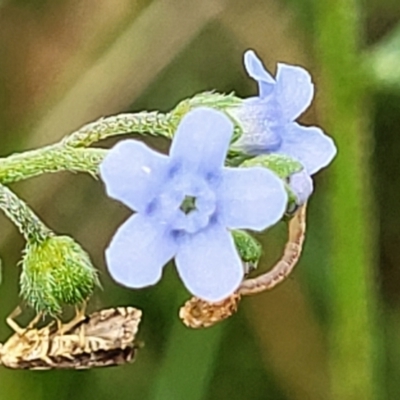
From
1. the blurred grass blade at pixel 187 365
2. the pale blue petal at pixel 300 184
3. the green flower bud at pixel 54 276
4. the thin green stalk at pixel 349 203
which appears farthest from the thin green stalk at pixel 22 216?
the blurred grass blade at pixel 187 365

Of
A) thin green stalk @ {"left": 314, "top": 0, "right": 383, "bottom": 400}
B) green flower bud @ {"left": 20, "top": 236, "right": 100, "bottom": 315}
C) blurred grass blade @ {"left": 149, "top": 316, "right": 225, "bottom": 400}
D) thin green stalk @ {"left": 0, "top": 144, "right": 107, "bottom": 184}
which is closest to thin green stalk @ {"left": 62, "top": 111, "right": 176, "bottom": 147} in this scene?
thin green stalk @ {"left": 0, "top": 144, "right": 107, "bottom": 184}

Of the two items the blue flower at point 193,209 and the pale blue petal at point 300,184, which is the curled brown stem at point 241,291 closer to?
the pale blue petal at point 300,184

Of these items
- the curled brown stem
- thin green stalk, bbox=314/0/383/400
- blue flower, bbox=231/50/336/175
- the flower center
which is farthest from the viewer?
thin green stalk, bbox=314/0/383/400

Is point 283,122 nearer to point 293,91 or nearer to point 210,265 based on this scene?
point 293,91

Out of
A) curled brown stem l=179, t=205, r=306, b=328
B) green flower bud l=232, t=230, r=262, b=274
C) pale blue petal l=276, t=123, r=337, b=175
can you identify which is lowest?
curled brown stem l=179, t=205, r=306, b=328

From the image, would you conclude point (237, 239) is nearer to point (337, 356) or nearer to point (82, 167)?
point (82, 167)

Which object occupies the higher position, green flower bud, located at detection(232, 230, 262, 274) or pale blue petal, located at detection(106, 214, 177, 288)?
pale blue petal, located at detection(106, 214, 177, 288)

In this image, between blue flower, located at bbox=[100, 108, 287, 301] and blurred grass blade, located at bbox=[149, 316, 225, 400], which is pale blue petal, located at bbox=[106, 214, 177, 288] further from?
blurred grass blade, located at bbox=[149, 316, 225, 400]
